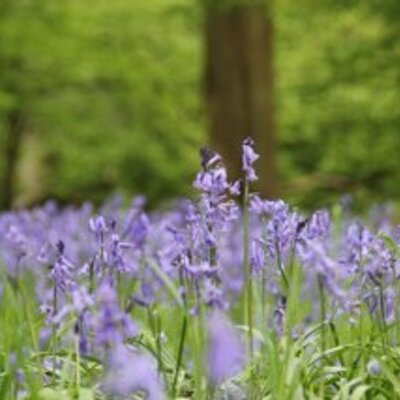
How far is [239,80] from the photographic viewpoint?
9484 millimetres

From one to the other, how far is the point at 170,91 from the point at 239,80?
3.14 m

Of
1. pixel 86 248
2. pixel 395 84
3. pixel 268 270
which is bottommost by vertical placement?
pixel 268 270

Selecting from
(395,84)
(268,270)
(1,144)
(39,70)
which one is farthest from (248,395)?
(1,144)

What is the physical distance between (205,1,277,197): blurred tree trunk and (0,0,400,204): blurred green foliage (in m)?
0.30

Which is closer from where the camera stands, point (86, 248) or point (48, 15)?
point (86, 248)

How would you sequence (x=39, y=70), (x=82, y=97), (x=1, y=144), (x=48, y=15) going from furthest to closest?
(x=1, y=144) → (x=82, y=97) → (x=39, y=70) → (x=48, y=15)

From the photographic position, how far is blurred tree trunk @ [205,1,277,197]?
945 cm

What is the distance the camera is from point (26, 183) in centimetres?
1644

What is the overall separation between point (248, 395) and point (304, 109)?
34.5 ft

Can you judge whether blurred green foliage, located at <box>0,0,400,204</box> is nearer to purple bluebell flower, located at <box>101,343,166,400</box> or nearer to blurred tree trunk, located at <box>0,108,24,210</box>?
blurred tree trunk, located at <box>0,108,24,210</box>

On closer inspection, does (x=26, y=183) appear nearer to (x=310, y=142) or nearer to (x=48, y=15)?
(x=310, y=142)

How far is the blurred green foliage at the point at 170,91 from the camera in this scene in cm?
960

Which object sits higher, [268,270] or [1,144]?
[1,144]

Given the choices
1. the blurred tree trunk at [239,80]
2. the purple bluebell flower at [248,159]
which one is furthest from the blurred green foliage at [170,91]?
the purple bluebell flower at [248,159]
